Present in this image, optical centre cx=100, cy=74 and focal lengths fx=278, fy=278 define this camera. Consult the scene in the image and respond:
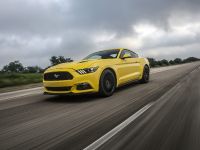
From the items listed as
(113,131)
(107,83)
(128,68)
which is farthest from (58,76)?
(113,131)

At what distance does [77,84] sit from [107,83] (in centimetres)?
103

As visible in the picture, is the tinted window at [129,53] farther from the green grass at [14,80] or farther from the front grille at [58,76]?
the green grass at [14,80]

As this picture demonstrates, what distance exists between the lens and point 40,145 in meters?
3.47

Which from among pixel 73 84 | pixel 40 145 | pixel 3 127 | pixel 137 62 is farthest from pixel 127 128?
pixel 137 62

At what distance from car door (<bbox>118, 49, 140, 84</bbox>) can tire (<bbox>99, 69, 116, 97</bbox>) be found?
620 millimetres

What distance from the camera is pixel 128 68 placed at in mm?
9328

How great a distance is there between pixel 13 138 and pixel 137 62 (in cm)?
724

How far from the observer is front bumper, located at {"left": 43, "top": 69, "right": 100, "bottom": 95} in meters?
7.05

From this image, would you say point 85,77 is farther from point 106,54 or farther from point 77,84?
point 106,54

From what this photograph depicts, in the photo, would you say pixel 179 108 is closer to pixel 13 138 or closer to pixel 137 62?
pixel 13 138

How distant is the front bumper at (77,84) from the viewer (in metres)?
7.05

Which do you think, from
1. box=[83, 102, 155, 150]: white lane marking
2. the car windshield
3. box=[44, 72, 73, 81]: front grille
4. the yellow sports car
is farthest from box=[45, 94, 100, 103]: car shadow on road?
box=[83, 102, 155, 150]: white lane marking

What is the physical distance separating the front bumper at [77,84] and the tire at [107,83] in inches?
7.3

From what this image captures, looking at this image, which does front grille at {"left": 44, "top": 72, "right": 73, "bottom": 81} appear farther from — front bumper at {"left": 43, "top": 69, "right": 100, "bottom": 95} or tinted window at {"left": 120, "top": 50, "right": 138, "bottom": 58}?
tinted window at {"left": 120, "top": 50, "right": 138, "bottom": 58}
